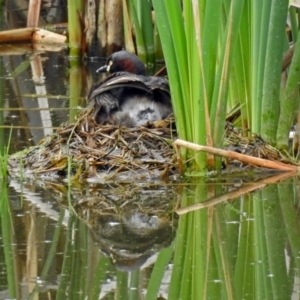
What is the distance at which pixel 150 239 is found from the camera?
16.6 feet

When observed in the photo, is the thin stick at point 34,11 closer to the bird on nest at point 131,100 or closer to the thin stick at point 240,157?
the bird on nest at point 131,100

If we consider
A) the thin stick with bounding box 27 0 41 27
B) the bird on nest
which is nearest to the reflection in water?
the bird on nest

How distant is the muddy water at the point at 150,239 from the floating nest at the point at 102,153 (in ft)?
0.42

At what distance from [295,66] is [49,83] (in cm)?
447

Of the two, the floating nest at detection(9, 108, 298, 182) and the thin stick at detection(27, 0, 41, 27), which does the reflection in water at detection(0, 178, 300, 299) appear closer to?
the floating nest at detection(9, 108, 298, 182)

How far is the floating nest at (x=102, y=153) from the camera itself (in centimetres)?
641

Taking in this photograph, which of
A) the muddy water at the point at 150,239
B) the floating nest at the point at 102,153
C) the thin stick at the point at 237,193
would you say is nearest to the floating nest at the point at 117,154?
the floating nest at the point at 102,153

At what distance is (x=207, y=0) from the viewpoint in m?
5.82

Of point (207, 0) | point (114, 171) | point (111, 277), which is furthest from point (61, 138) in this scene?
point (111, 277)

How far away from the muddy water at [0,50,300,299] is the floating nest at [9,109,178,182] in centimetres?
13

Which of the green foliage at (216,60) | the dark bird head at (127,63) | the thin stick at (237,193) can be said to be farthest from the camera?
the dark bird head at (127,63)

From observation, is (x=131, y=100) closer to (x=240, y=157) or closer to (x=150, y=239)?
(x=240, y=157)

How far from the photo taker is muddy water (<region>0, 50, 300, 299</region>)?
4258 mm

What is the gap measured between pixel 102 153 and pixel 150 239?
1.58 m
